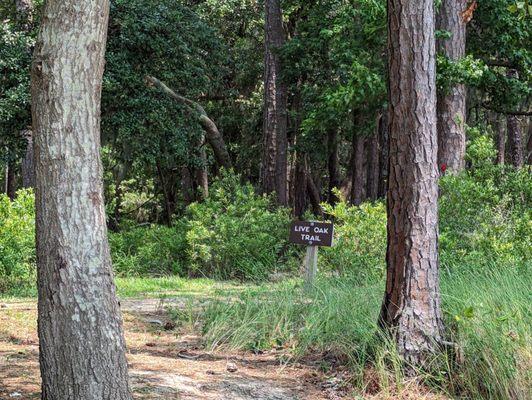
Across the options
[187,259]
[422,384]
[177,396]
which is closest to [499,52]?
[187,259]

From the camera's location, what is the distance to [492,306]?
21.3 feet

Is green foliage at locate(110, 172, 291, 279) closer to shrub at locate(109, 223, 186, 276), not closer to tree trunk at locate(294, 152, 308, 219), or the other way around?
shrub at locate(109, 223, 186, 276)

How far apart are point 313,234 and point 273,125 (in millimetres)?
11166

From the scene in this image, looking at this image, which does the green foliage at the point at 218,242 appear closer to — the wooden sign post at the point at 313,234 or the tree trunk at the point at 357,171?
the wooden sign post at the point at 313,234

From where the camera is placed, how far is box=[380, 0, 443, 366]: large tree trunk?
20.9ft

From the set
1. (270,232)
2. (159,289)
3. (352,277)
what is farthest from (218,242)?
(352,277)

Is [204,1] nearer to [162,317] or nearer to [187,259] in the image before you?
[187,259]

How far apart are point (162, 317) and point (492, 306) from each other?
4.31 m

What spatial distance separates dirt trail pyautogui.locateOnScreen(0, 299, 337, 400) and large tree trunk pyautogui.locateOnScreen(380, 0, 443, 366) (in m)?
0.96

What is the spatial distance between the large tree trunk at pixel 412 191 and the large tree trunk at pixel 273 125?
48.0 ft

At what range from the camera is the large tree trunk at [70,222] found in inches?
171

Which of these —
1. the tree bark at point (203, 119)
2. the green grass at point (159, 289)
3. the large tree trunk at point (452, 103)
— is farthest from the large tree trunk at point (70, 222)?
the tree bark at point (203, 119)

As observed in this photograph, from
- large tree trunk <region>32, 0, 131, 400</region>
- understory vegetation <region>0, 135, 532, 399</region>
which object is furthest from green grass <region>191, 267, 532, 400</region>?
large tree trunk <region>32, 0, 131, 400</region>

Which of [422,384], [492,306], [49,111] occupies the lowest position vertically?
[422,384]
